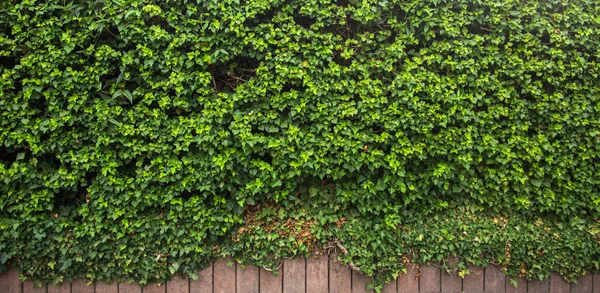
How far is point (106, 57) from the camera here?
126 inches

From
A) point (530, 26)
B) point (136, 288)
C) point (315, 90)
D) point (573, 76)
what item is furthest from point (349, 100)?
point (136, 288)

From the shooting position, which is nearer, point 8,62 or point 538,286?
point 8,62

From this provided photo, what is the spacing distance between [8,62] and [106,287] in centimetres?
207

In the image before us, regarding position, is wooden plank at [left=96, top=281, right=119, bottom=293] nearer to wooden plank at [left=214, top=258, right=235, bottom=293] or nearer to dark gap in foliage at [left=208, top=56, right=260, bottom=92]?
wooden plank at [left=214, top=258, right=235, bottom=293]

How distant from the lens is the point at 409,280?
356 cm

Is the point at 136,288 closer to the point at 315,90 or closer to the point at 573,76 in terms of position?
the point at 315,90

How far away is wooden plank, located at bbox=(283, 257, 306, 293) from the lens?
11.6 ft

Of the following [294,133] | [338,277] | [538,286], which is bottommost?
[538,286]

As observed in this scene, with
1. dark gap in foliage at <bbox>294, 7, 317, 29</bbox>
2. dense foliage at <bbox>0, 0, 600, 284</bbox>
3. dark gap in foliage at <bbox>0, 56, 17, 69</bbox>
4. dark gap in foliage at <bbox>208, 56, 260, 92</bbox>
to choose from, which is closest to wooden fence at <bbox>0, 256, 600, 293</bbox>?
dense foliage at <bbox>0, 0, 600, 284</bbox>

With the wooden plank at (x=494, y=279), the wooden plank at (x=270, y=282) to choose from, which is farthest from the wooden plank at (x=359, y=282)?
the wooden plank at (x=494, y=279)

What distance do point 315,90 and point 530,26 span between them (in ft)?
6.28

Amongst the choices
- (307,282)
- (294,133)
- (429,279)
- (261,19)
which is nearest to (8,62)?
(261,19)

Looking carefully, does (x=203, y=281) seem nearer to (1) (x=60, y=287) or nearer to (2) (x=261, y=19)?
(1) (x=60, y=287)

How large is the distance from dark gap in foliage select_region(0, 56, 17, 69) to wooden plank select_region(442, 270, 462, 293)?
Result: 4107 mm
